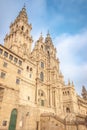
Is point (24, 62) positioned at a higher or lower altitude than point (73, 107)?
higher

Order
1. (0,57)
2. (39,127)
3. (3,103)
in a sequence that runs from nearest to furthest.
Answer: (3,103), (0,57), (39,127)

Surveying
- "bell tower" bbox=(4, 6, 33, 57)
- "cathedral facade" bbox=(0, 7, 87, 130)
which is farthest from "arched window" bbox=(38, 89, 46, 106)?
"bell tower" bbox=(4, 6, 33, 57)

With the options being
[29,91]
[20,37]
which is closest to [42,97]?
[29,91]

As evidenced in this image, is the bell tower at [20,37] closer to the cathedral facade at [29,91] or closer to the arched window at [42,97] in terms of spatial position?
the cathedral facade at [29,91]

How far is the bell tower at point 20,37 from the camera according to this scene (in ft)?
143

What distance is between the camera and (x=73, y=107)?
155 ft

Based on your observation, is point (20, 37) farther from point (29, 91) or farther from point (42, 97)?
point (42, 97)

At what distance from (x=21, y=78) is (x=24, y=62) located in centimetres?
569

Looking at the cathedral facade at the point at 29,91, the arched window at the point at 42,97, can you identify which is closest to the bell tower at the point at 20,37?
the cathedral facade at the point at 29,91

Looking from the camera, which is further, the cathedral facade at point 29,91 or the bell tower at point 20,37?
the bell tower at point 20,37

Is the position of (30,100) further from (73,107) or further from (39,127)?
(73,107)

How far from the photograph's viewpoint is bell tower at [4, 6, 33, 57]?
4369cm

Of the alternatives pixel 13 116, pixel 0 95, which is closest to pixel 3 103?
pixel 0 95

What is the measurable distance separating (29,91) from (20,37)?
22444 mm
